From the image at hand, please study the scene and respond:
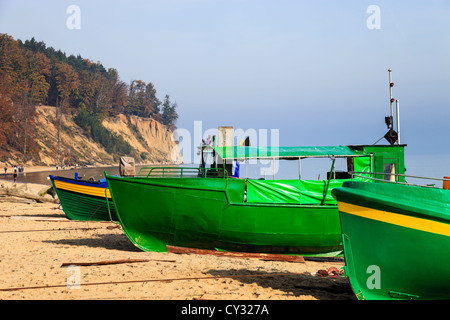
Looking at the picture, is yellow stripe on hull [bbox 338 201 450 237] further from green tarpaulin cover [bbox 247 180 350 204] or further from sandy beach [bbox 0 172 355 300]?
green tarpaulin cover [bbox 247 180 350 204]

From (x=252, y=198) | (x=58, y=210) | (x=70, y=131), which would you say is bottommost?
(x=58, y=210)

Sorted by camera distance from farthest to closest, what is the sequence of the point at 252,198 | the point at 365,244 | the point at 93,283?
1. the point at 252,198
2. the point at 93,283
3. the point at 365,244

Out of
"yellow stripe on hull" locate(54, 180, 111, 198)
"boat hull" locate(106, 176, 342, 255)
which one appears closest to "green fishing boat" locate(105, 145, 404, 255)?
"boat hull" locate(106, 176, 342, 255)

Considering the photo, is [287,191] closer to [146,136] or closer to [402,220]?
[402,220]

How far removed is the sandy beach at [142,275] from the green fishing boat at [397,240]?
1092mm

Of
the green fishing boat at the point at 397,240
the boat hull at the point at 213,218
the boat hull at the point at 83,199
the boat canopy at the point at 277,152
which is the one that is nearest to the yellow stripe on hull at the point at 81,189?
the boat hull at the point at 83,199

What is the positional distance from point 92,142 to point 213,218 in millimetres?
113151

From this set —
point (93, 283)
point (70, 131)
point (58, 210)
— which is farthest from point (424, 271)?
point (70, 131)

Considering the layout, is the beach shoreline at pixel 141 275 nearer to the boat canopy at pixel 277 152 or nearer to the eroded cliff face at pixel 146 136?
the boat canopy at pixel 277 152

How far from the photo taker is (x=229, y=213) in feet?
39.5

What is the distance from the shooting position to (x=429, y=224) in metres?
7.16

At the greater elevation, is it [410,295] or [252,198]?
[252,198]
